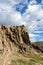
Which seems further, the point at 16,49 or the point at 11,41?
the point at 11,41

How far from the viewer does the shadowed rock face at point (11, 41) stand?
104 meters

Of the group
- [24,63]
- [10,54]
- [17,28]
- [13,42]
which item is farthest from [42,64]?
[17,28]

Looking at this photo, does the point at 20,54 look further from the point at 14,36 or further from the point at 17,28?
the point at 17,28

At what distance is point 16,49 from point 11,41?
5.76m

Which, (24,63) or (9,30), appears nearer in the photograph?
(24,63)

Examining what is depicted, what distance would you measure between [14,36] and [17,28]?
9.45 metres

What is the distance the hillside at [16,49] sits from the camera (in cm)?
10400

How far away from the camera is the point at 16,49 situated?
12081cm

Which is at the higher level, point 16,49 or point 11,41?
point 11,41

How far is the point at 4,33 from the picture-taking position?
120 m

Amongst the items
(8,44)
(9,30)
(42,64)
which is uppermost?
(9,30)

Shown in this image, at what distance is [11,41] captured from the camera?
12344cm

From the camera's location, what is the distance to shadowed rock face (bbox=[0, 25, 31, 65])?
104100mm

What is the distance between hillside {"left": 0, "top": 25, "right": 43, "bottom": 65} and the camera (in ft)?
341
